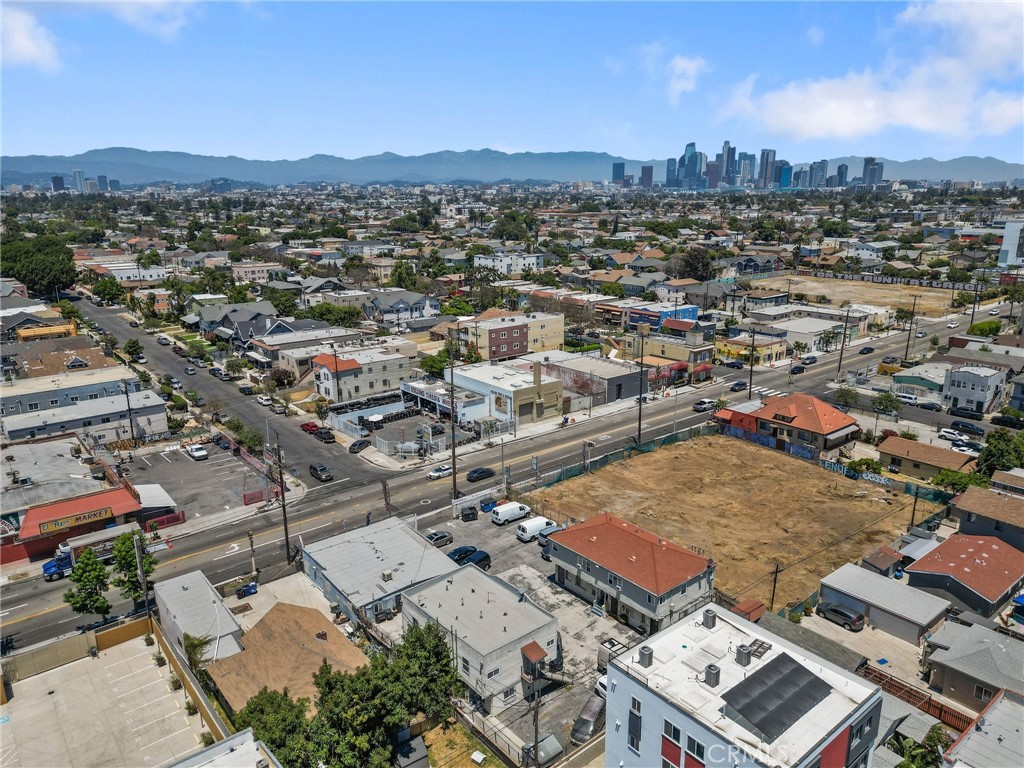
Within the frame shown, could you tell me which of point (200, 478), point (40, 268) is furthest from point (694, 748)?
point (40, 268)

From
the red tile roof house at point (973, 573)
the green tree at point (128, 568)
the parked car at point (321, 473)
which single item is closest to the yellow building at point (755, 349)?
the red tile roof house at point (973, 573)

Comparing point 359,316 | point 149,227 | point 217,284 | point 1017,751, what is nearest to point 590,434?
point 1017,751

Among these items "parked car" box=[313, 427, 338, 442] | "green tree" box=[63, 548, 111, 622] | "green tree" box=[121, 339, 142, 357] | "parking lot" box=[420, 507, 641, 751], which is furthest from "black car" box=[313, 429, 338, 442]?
"green tree" box=[121, 339, 142, 357]

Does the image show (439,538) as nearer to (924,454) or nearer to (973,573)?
(973,573)

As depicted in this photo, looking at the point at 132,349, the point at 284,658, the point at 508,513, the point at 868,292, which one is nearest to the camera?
the point at 284,658

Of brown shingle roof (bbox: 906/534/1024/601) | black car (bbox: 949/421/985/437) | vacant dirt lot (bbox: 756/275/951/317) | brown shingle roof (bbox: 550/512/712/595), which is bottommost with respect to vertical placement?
black car (bbox: 949/421/985/437)

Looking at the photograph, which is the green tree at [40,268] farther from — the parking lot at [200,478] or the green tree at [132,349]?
the parking lot at [200,478]

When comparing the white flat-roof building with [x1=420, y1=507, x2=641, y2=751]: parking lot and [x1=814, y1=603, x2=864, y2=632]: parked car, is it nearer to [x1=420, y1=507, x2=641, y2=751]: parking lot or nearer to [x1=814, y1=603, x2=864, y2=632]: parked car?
[x1=420, y1=507, x2=641, y2=751]: parking lot

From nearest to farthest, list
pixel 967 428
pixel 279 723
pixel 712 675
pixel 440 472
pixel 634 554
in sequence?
1. pixel 712 675
2. pixel 279 723
3. pixel 634 554
4. pixel 440 472
5. pixel 967 428
